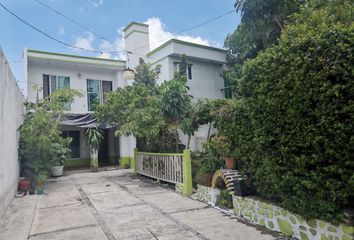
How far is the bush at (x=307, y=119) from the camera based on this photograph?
321 cm

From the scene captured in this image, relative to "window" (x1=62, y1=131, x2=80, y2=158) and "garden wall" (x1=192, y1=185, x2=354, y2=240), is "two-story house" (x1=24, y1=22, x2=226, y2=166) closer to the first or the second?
"window" (x1=62, y1=131, x2=80, y2=158)

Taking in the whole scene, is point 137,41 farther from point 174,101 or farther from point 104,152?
point 174,101

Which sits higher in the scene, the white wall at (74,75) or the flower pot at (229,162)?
the white wall at (74,75)

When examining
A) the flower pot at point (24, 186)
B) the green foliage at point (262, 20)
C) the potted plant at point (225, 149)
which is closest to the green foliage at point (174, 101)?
the green foliage at point (262, 20)

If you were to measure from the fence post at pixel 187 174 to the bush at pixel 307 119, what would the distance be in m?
3.00

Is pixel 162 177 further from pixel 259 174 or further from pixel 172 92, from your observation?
pixel 259 174

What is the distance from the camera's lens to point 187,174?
7633mm

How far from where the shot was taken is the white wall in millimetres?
13242

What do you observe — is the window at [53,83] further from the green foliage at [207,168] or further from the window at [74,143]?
the green foliage at [207,168]

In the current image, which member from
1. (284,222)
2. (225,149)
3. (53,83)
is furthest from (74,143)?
(284,222)

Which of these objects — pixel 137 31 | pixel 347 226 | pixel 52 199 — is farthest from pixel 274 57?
pixel 137 31

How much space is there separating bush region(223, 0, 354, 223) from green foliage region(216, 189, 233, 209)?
4.36ft

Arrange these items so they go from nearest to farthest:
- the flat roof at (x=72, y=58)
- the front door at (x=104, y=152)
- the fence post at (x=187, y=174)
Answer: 1. the fence post at (x=187, y=174)
2. the flat roof at (x=72, y=58)
3. the front door at (x=104, y=152)

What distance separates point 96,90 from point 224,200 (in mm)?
11150
